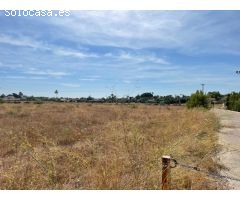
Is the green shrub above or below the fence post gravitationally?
above

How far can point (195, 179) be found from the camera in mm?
5078

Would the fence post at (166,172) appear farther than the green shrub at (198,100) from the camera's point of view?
No

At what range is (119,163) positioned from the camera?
5.29 metres

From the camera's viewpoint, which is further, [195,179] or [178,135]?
[178,135]

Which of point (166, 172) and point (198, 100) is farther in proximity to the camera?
point (198, 100)

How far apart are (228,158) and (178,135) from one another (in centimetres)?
275

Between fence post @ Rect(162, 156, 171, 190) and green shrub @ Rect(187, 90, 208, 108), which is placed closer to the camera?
fence post @ Rect(162, 156, 171, 190)

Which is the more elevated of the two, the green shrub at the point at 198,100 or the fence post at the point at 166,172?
the green shrub at the point at 198,100

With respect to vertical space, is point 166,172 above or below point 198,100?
below

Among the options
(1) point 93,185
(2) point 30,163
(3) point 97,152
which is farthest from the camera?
(3) point 97,152
